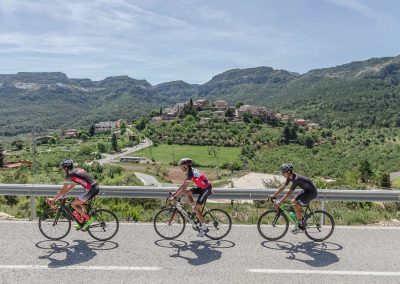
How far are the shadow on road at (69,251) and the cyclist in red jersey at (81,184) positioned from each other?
454 mm

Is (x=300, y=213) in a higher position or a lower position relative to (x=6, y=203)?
higher

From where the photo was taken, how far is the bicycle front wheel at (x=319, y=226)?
753cm

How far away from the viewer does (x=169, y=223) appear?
7.66 m

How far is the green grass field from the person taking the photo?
77875 millimetres

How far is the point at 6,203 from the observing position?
11.9 meters

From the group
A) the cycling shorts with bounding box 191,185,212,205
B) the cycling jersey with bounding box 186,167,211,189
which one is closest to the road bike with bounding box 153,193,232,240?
the cycling shorts with bounding box 191,185,212,205

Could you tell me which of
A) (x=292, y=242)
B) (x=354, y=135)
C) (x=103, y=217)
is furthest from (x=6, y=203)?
(x=354, y=135)

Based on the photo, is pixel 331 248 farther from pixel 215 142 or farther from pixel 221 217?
pixel 215 142

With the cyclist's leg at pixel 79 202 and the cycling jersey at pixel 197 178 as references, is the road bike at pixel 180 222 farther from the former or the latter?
the cyclist's leg at pixel 79 202

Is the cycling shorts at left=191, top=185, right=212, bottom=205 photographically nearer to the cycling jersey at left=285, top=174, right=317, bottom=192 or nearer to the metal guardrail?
the metal guardrail

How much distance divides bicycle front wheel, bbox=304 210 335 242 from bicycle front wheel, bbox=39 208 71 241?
464cm

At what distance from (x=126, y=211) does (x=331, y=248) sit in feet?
15.9

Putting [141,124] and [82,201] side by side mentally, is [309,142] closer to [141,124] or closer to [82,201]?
[141,124]

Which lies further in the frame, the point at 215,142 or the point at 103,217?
the point at 215,142
